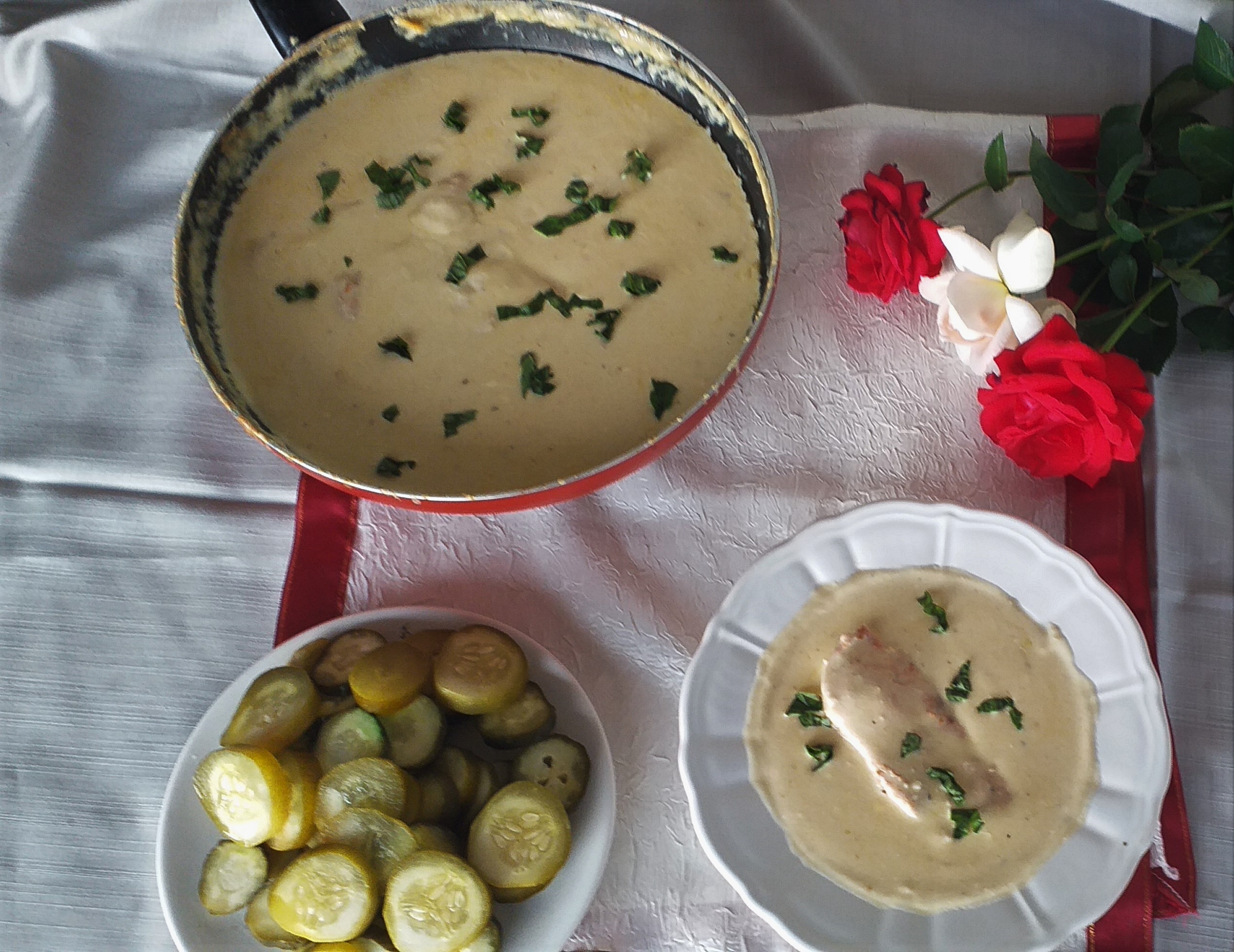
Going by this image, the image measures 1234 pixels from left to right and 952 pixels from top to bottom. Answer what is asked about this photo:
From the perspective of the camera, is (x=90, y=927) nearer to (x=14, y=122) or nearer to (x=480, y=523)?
(x=480, y=523)

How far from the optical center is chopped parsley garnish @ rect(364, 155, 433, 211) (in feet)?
3.62

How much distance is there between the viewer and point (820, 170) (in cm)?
121

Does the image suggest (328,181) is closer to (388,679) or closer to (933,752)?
(388,679)

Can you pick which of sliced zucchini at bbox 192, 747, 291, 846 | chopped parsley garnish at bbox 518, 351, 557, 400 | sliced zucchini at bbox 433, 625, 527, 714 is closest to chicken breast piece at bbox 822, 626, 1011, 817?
sliced zucchini at bbox 433, 625, 527, 714

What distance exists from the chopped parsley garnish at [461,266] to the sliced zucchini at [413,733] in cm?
43

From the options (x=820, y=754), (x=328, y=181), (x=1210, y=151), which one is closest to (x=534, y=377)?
(x=328, y=181)

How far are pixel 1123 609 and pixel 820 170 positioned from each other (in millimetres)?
611

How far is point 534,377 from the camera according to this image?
101cm

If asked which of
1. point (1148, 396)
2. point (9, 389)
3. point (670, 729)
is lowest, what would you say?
point (9, 389)

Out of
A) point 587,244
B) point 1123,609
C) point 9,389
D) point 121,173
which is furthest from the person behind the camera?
point 121,173

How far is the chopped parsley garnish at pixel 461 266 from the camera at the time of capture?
3.48 ft

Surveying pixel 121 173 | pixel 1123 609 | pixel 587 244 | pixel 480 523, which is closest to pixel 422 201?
pixel 587 244

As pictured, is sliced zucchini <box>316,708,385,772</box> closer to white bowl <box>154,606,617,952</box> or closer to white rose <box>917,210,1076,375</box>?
white bowl <box>154,606,617,952</box>

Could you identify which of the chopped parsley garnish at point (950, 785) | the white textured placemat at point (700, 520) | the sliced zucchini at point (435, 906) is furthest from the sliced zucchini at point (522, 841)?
the chopped parsley garnish at point (950, 785)
